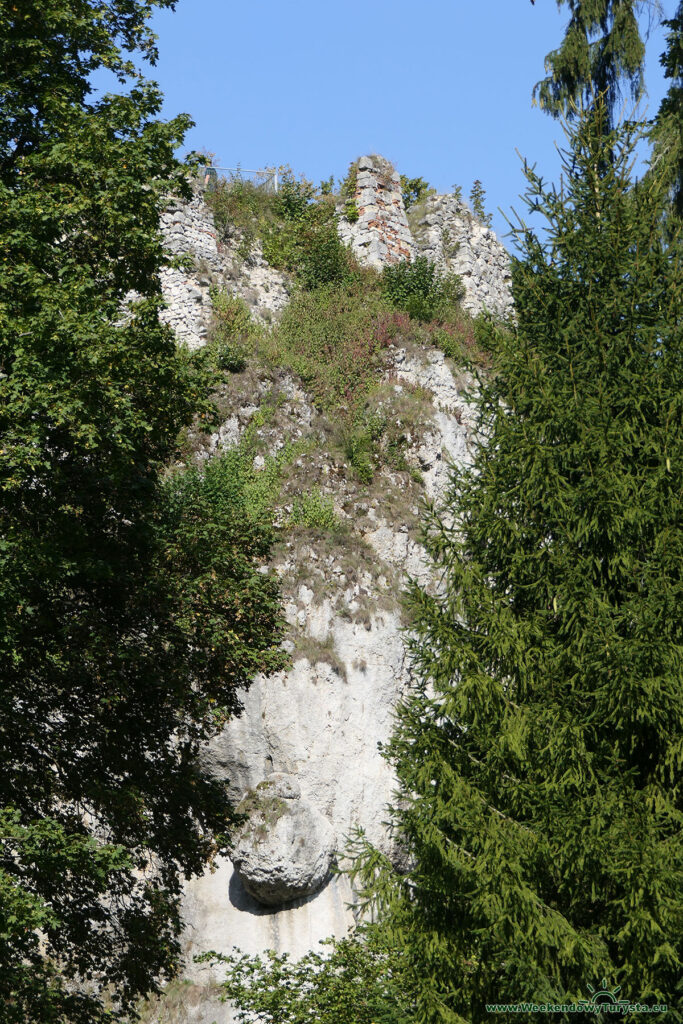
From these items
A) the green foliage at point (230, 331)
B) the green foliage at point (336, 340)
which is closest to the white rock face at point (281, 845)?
the green foliage at point (336, 340)

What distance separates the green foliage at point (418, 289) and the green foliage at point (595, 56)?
512cm

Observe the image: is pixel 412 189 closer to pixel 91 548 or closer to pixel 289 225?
pixel 289 225

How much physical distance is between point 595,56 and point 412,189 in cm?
944

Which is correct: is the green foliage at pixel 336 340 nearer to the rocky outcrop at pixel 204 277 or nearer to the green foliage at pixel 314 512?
the rocky outcrop at pixel 204 277

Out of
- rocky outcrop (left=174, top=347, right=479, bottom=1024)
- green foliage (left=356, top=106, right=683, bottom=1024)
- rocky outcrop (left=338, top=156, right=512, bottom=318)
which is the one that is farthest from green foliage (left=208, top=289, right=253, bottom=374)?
green foliage (left=356, top=106, right=683, bottom=1024)

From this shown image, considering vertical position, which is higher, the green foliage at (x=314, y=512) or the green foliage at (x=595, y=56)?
the green foliage at (x=595, y=56)

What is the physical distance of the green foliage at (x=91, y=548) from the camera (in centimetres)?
919

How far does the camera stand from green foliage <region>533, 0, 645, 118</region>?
17.9 meters

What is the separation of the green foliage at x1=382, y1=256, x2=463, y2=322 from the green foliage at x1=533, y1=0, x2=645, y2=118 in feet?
16.8

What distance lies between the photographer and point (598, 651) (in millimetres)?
7570

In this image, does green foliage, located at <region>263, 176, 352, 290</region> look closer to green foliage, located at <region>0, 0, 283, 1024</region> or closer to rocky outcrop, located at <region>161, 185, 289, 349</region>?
rocky outcrop, located at <region>161, 185, 289, 349</region>

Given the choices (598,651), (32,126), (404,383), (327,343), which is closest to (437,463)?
(404,383)

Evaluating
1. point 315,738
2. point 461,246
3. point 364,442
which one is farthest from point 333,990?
point 461,246

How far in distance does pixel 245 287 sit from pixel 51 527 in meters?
13.6
